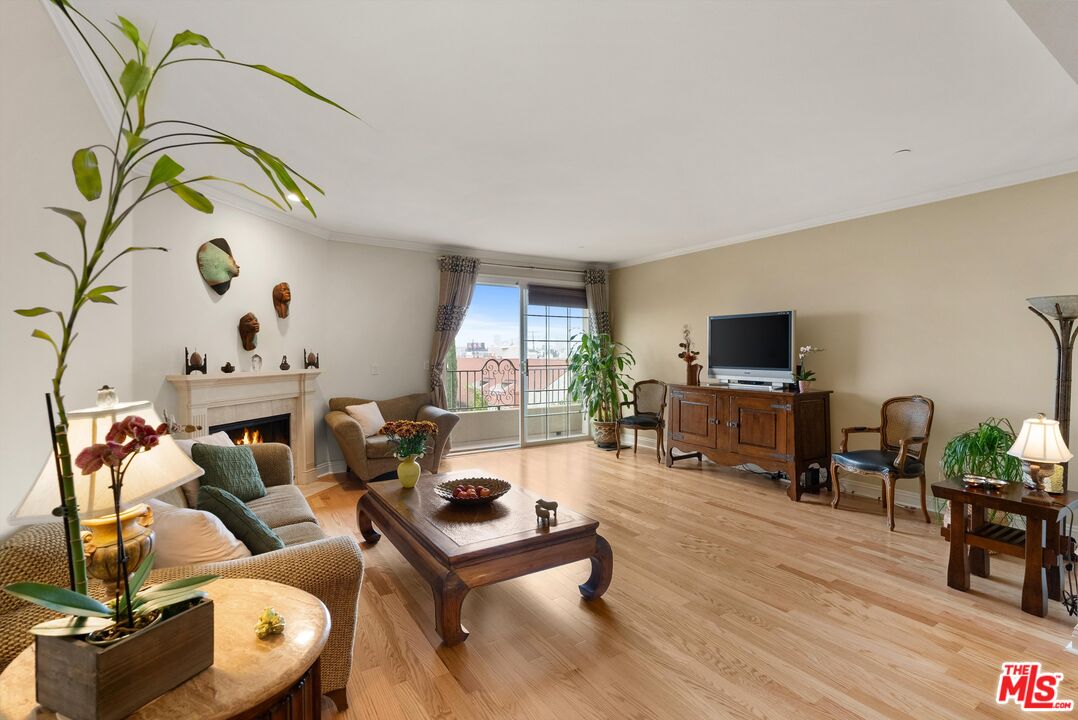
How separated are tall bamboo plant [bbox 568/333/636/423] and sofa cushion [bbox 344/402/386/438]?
267cm

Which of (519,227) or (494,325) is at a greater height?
(519,227)

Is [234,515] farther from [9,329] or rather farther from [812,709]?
[812,709]

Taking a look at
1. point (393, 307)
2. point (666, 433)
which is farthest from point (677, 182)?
point (393, 307)

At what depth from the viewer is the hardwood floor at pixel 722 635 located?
190 centimetres

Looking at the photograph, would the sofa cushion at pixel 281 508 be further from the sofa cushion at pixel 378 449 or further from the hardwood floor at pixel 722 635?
the sofa cushion at pixel 378 449

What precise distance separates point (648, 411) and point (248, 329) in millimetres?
4365

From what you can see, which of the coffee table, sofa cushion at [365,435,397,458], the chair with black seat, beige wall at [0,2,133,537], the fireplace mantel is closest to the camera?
beige wall at [0,2,133,537]

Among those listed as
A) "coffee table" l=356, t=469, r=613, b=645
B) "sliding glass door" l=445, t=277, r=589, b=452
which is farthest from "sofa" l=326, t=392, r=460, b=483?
"coffee table" l=356, t=469, r=613, b=645

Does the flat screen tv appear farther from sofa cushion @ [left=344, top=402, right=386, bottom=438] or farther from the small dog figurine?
sofa cushion @ [left=344, top=402, right=386, bottom=438]

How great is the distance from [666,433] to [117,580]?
206 inches

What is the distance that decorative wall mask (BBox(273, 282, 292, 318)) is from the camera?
15.1ft

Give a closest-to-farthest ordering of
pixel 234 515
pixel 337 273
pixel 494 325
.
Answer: pixel 234 515 → pixel 337 273 → pixel 494 325

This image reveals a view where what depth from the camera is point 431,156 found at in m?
3.19

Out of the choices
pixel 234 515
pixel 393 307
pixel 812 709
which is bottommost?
pixel 812 709
